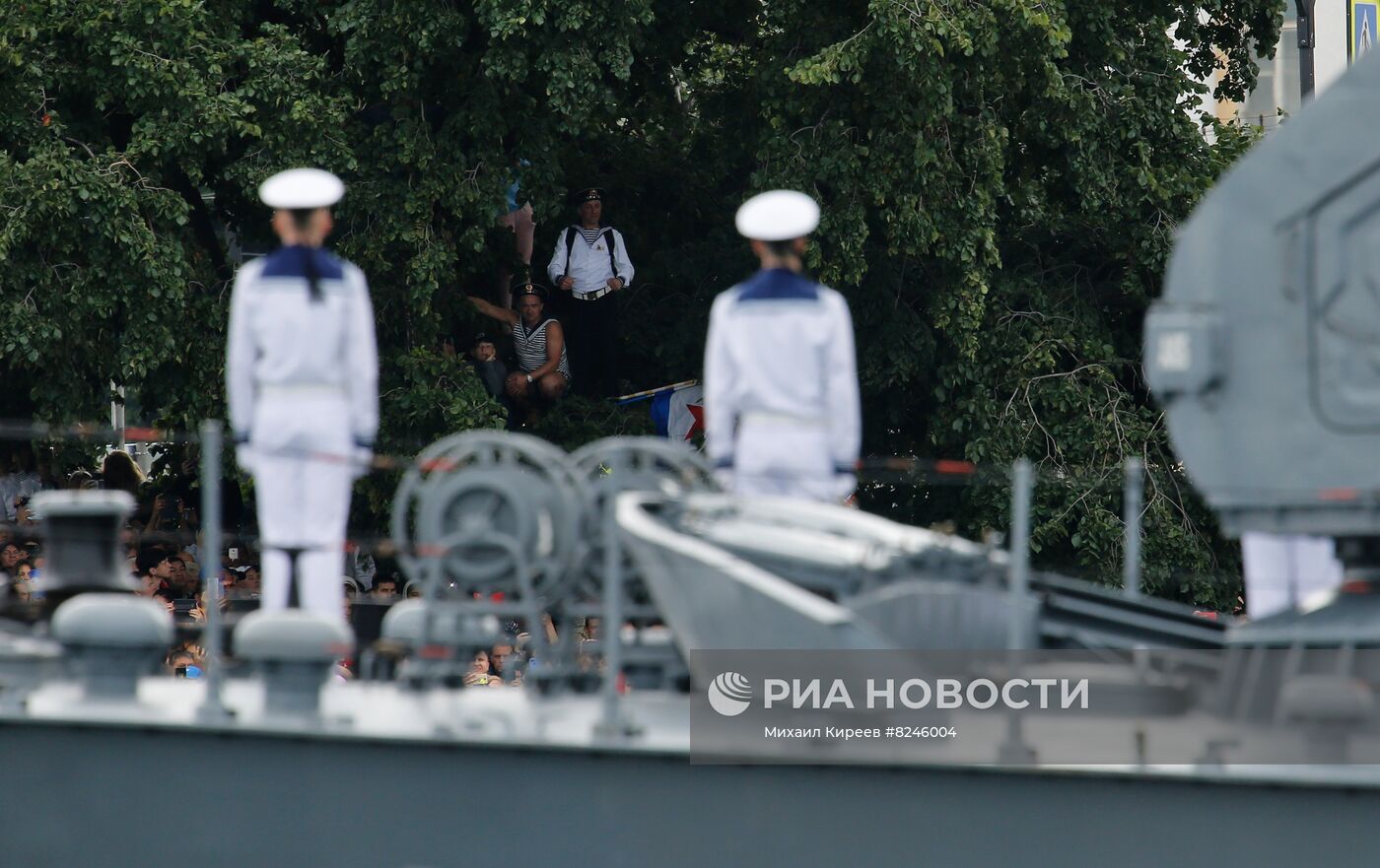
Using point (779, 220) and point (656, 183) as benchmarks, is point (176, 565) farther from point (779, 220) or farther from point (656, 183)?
point (656, 183)

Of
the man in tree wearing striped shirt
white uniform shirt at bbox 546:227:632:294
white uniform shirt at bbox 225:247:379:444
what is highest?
white uniform shirt at bbox 546:227:632:294

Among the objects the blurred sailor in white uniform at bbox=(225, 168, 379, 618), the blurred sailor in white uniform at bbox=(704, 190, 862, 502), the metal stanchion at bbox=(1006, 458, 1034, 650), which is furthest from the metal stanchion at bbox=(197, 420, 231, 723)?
the metal stanchion at bbox=(1006, 458, 1034, 650)

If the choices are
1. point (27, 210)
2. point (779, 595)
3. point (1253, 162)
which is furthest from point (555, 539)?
point (27, 210)

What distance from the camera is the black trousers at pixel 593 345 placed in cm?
1223

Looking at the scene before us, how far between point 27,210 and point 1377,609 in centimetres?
832

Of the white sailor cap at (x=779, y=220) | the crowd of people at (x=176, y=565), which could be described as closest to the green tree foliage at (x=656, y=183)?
the crowd of people at (x=176, y=565)

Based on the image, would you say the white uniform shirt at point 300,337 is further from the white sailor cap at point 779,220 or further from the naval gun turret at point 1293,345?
the naval gun turret at point 1293,345

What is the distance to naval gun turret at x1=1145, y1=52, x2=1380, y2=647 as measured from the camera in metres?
4.34

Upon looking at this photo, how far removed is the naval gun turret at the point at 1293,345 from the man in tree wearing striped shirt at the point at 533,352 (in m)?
7.64

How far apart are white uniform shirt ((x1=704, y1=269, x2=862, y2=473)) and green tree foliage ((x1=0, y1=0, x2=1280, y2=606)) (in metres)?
4.87

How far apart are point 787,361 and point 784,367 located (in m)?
0.02

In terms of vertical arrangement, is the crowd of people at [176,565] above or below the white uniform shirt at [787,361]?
below

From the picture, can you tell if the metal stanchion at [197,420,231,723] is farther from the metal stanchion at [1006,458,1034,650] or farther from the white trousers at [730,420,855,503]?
the metal stanchion at [1006,458,1034,650]

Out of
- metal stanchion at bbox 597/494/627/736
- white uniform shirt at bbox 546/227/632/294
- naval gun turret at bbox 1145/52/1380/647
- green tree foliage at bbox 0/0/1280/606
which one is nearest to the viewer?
naval gun turret at bbox 1145/52/1380/647
